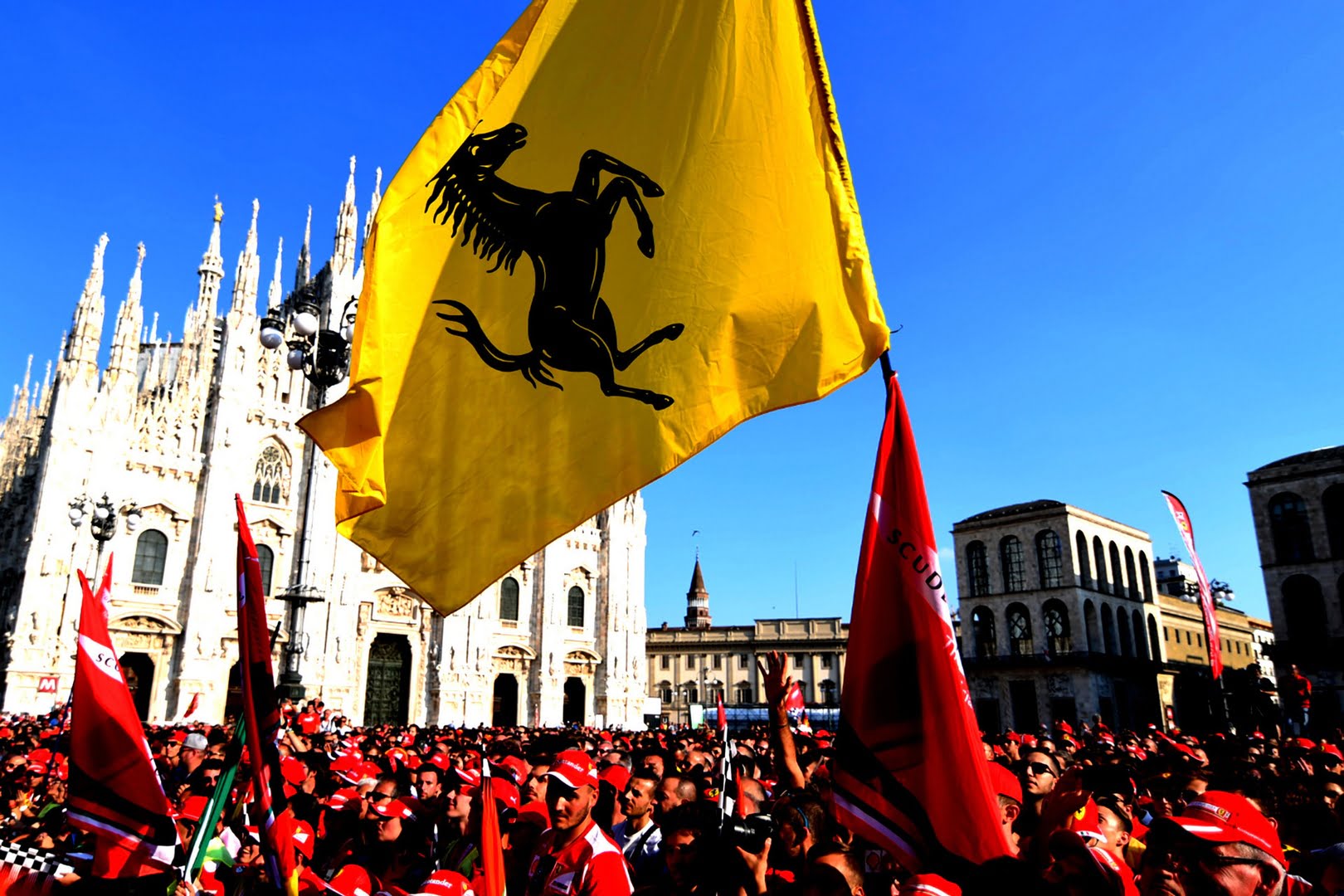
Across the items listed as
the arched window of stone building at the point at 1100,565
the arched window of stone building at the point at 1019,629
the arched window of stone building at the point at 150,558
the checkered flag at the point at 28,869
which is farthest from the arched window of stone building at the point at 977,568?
the checkered flag at the point at 28,869

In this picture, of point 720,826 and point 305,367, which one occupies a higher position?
point 305,367

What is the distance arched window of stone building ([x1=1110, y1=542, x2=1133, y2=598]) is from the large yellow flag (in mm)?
48667

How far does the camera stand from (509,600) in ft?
127

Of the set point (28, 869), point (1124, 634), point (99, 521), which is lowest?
point (28, 869)

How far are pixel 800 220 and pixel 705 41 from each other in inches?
45.7

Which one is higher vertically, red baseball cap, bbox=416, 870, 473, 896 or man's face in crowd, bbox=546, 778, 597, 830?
man's face in crowd, bbox=546, 778, 597, 830

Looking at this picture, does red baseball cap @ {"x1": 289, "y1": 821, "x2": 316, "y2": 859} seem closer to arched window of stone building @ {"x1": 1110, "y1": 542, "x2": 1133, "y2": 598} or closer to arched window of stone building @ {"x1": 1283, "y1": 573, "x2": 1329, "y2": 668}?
arched window of stone building @ {"x1": 1283, "y1": 573, "x2": 1329, "y2": 668}

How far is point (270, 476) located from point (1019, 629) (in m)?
35.6

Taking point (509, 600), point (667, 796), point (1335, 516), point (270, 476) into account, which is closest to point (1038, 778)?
point (667, 796)

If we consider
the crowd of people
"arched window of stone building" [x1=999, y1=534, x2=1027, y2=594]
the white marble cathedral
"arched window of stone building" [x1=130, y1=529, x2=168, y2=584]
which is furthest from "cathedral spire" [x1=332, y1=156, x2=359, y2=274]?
"arched window of stone building" [x1=999, y1=534, x2=1027, y2=594]

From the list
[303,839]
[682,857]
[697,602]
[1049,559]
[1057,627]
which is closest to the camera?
[682,857]

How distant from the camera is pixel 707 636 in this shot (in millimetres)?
62656

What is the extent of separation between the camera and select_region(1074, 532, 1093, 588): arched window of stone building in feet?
143

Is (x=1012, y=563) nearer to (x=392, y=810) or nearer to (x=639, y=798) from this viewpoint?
(x=639, y=798)
